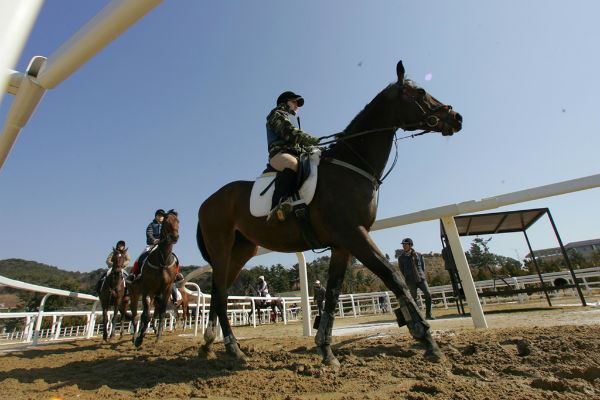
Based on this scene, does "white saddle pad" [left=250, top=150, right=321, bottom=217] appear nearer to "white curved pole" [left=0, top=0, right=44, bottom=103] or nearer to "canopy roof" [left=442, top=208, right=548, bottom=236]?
"white curved pole" [left=0, top=0, right=44, bottom=103]

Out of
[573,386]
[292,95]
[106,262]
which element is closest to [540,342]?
[573,386]

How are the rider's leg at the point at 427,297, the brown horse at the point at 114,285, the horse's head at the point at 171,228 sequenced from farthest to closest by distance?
the brown horse at the point at 114,285
the rider's leg at the point at 427,297
the horse's head at the point at 171,228

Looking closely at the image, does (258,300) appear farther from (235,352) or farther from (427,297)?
(235,352)

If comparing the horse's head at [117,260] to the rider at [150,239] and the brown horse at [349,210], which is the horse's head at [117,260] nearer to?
the rider at [150,239]

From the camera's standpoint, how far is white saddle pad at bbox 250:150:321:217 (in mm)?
3865

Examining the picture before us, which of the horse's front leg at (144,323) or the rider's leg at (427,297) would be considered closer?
the horse's front leg at (144,323)

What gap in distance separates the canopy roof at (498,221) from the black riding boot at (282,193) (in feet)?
21.7

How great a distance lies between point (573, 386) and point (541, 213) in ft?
29.2

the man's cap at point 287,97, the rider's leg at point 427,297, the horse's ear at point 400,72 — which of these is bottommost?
the rider's leg at point 427,297

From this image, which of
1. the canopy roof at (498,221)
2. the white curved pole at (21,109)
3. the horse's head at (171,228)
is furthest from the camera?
the canopy roof at (498,221)

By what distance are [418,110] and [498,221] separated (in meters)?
7.93

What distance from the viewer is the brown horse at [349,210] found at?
333 centimetres

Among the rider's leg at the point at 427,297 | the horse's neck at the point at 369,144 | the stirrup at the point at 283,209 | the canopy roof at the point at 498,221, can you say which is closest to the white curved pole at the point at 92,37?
Result: the stirrup at the point at 283,209

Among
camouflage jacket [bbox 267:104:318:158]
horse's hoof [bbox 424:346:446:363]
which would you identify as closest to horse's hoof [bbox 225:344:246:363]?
horse's hoof [bbox 424:346:446:363]
